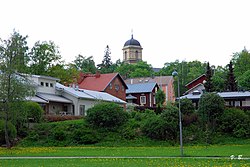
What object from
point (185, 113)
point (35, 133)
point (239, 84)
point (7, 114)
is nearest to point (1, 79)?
point (7, 114)

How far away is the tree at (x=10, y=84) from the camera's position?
37.3 metres

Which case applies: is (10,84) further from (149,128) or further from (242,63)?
(242,63)

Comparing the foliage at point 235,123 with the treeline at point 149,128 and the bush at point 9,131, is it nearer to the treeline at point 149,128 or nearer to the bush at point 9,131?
the treeline at point 149,128

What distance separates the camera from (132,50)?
190 metres

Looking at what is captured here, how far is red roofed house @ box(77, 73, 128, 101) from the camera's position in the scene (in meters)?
79.8

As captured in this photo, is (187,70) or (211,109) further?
(187,70)

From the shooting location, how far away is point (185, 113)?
48375 millimetres

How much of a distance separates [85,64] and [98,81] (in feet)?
137

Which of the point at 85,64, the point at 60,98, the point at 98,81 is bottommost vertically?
the point at 60,98

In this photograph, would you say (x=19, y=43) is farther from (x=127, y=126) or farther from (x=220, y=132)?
(x=220, y=132)

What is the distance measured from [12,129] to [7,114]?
2.57 m

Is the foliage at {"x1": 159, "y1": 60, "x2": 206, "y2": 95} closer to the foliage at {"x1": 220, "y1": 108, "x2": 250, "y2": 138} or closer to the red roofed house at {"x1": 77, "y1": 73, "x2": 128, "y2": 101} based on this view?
the red roofed house at {"x1": 77, "y1": 73, "x2": 128, "y2": 101}

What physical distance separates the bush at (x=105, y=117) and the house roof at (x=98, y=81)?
30857mm

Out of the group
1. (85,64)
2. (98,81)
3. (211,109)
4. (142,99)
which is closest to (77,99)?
(98,81)
